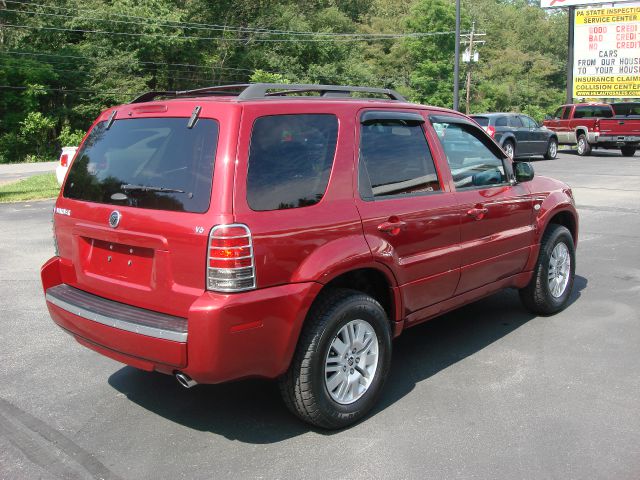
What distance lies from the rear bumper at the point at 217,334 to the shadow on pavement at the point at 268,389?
0.58 m

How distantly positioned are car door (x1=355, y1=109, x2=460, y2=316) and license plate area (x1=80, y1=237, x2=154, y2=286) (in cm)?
124

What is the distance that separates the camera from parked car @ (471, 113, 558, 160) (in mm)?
22531

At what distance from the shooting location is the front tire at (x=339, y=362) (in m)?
3.59

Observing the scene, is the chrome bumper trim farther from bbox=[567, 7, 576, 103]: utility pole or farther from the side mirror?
bbox=[567, 7, 576, 103]: utility pole

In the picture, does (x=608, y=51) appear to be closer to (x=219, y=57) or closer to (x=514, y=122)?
(x=514, y=122)

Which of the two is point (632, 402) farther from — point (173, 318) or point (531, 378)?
point (173, 318)

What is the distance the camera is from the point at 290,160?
3.61 meters

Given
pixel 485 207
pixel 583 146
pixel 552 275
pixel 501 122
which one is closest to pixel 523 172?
pixel 485 207

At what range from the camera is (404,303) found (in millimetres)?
4223

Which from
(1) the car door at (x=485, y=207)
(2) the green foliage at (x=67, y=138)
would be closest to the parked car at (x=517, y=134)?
(1) the car door at (x=485, y=207)

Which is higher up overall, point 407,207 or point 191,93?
point 191,93

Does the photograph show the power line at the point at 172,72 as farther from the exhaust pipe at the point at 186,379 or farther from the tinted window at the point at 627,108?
the exhaust pipe at the point at 186,379

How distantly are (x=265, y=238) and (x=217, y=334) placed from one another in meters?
0.53

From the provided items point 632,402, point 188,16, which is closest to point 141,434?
point 632,402
